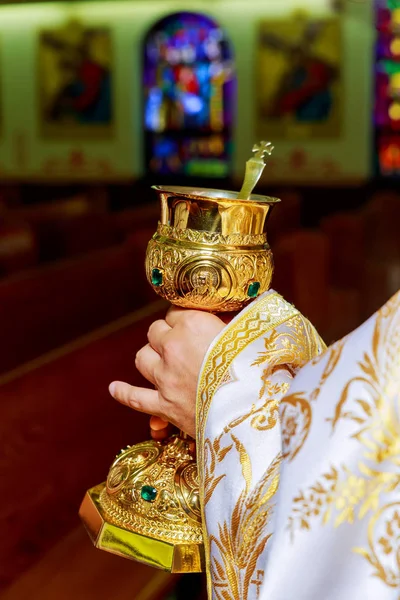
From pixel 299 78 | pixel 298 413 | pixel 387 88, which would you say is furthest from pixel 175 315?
pixel 299 78

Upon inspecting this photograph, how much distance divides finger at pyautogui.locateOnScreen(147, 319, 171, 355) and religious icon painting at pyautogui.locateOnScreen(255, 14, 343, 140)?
800cm

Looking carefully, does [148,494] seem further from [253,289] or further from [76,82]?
[76,82]

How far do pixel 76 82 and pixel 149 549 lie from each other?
30.0 ft

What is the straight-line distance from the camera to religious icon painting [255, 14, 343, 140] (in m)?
8.52

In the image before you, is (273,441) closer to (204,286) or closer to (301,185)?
(204,286)

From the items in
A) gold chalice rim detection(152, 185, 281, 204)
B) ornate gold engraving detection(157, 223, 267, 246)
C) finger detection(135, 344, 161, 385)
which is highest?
gold chalice rim detection(152, 185, 281, 204)

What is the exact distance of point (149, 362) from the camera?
36.3 inches

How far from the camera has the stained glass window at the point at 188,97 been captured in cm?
910

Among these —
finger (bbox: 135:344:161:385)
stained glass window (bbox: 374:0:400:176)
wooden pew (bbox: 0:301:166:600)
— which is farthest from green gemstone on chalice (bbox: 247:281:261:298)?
stained glass window (bbox: 374:0:400:176)

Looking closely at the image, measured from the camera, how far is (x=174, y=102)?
9.34 meters

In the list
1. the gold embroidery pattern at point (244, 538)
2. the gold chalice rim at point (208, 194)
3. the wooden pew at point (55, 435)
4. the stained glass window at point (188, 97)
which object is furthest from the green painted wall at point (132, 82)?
the gold embroidery pattern at point (244, 538)

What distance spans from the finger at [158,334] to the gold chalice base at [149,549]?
188 millimetres

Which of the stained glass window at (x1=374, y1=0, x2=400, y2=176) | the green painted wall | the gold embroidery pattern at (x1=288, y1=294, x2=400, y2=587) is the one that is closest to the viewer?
the gold embroidery pattern at (x1=288, y1=294, x2=400, y2=587)

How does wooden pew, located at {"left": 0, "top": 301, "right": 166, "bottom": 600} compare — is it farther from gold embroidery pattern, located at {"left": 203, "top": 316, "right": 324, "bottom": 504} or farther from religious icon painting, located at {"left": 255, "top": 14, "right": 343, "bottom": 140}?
religious icon painting, located at {"left": 255, "top": 14, "right": 343, "bottom": 140}
